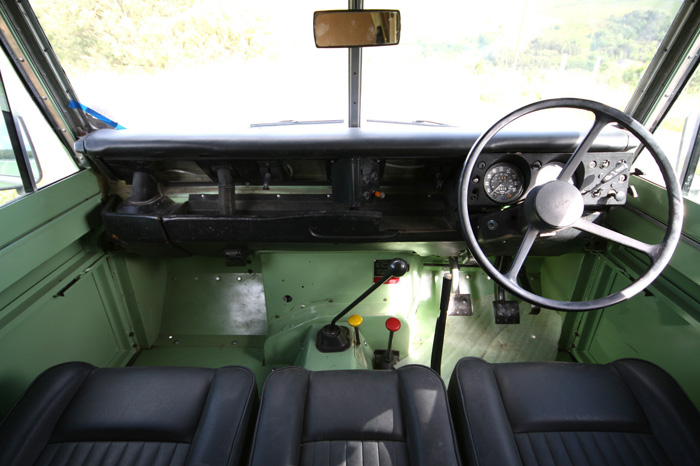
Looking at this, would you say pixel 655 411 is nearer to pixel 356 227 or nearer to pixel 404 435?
pixel 404 435

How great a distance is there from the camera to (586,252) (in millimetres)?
2146

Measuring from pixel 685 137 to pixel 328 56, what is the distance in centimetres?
170

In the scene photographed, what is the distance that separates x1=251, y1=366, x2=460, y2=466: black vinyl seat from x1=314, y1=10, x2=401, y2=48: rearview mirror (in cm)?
133

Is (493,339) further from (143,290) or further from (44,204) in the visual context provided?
(44,204)

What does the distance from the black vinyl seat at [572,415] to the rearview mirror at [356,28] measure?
4.46 feet

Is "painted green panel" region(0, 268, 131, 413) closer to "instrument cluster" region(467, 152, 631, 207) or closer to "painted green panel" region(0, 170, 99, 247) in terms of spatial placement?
"painted green panel" region(0, 170, 99, 247)

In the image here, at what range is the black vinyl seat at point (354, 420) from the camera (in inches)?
42.9

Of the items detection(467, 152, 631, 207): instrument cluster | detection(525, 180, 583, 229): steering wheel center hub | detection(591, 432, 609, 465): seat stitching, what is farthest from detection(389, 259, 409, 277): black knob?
detection(591, 432, 609, 465): seat stitching

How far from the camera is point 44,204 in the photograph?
1647 mm

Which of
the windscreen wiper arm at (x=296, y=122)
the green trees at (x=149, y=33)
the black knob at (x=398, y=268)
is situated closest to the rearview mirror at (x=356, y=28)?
the green trees at (x=149, y=33)

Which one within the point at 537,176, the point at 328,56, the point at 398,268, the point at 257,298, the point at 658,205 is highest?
the point at 328,56

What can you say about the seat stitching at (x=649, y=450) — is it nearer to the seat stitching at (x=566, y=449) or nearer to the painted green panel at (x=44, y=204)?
the seat stitching at (x=566, y=449)

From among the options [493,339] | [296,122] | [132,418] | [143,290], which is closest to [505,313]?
[493,339]

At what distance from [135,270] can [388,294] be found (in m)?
1.57
